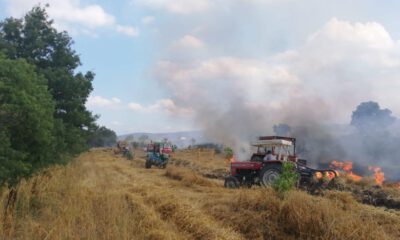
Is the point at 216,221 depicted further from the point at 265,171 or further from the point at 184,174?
the point at 184,174

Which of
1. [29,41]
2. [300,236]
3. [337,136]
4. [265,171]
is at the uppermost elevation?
[29,41]

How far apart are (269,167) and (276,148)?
3.91 feet

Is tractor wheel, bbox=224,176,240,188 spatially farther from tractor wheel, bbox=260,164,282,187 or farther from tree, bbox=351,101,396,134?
tree, bbox=351,101,396,134

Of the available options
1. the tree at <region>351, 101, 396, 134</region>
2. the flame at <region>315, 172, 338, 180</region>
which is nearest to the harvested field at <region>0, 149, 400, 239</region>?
the flame at <region>315, 172, 338, 180</region>

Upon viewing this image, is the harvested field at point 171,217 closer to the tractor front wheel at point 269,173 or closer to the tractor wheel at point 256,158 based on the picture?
the tractor front wheel at point 269,173

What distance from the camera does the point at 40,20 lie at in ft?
67.8

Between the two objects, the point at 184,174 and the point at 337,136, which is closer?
the point at 184,174

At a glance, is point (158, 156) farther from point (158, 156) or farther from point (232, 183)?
point (232, 183)

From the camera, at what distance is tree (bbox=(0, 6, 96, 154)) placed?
19.2 m

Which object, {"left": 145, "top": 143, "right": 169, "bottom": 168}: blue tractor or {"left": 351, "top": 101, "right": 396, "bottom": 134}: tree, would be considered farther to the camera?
{"left": 351, "top": 101, "right": 396, "bottom": 134}: tree

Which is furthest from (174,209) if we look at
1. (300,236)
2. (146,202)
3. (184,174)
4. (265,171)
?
(184,174)

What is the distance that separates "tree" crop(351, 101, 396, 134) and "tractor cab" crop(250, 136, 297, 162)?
22157mm

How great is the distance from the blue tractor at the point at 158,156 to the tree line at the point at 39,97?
8.18 meters

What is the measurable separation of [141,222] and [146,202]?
2.41m
